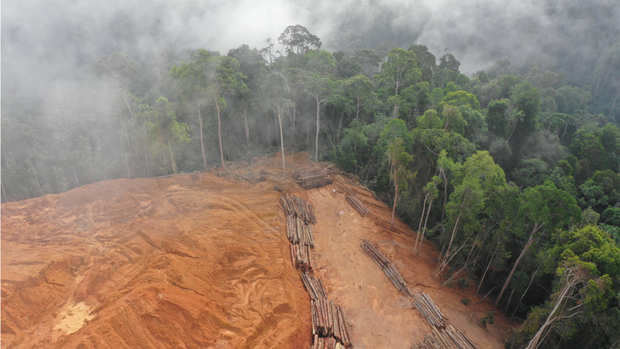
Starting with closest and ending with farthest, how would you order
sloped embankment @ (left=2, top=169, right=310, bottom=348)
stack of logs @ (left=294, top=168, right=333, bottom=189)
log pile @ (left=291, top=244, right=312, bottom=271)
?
sloped embankment @ (left=2, top=169, right=310, bottom=348) < log pile @ (left=291, top=244, right=312, bottom=271) < stack of logs @ (left=294, top=168, right=333, bottom=189)

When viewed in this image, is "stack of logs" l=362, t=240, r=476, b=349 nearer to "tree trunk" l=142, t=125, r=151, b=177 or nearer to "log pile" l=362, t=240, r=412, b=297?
"log pile" l=362, t=240, r=412, b=297

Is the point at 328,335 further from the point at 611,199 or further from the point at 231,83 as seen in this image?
the point at 611,199

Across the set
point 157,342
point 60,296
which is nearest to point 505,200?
point 157,342

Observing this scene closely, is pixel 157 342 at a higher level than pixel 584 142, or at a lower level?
lower

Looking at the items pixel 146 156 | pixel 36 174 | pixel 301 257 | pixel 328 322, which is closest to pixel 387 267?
pixel 301 257

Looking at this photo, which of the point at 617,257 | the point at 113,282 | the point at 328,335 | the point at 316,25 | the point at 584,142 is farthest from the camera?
the point at 316,25

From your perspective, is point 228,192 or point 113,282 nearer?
point 113,282

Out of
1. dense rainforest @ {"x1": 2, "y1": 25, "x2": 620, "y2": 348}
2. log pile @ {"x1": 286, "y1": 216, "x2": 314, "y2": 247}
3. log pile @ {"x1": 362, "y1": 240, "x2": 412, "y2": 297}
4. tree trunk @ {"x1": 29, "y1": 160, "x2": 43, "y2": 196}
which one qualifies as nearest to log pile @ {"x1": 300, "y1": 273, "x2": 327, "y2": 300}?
log pile @ {"x1": 286, "y1": 216, "x2": 314, "y2": 247}
